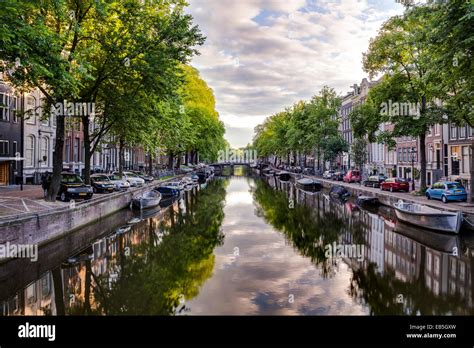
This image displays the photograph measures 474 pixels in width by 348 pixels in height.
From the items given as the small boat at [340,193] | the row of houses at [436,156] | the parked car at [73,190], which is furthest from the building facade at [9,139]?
the small boat at [340,193]

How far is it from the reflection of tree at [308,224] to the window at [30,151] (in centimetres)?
2249

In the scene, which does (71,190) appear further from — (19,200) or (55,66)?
(55,66)

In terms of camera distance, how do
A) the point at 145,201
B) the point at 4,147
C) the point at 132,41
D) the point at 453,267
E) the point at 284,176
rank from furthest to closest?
the point at 284,176 < the point at 4,147 < the point at 145,201 < the point at 132,41 < the point at 453,267

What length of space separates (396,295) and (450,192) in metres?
Answer: 18.1

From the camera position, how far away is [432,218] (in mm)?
22406

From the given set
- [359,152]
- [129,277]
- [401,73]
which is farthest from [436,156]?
[129,277]

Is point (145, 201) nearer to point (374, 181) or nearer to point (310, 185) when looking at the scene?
point (374, 181)

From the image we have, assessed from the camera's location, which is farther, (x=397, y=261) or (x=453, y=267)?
(x=397, y=261)

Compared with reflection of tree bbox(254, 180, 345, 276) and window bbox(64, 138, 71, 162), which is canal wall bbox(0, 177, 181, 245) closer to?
reflection of tree bbox(254, 180, 345, 276)

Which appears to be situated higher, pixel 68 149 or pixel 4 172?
pixel 68 149

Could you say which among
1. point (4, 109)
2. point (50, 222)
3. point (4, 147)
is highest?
point (4, 109)

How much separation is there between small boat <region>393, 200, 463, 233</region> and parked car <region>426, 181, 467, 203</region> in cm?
461
